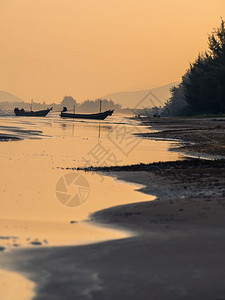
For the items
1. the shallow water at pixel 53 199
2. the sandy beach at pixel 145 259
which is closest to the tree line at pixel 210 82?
the shallow water at pixel 53 199

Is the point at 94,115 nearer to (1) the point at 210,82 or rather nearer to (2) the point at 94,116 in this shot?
(2) the point at 94,116

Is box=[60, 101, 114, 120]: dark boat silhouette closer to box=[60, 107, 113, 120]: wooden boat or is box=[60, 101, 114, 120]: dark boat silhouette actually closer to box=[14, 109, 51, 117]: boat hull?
box=[60, 107, 113, 120]: wooden boat

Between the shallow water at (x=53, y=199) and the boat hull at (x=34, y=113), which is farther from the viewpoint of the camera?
the boat hull at (x=34, y=113)

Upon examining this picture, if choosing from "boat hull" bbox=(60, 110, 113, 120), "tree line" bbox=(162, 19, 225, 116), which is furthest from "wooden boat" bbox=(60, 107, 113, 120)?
"tree line" bbox=(162, 19, 225, 116)

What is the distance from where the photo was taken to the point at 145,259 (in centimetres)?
795

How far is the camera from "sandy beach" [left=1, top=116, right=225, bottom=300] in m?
6.62

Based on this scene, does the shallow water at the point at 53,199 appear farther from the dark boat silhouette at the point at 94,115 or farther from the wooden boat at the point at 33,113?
the wooden boat at the point at 33,113

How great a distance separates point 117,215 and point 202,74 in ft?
293

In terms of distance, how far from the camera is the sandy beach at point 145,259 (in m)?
6.62

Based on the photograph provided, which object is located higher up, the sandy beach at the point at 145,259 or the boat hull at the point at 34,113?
the boat hull at the point at 34,113

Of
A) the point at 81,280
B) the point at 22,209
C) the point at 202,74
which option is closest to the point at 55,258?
the point at 81,280

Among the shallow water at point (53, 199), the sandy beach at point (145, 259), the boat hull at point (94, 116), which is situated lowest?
the shallow water at point (53, 199)

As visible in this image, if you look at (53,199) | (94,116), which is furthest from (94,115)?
(53,199)

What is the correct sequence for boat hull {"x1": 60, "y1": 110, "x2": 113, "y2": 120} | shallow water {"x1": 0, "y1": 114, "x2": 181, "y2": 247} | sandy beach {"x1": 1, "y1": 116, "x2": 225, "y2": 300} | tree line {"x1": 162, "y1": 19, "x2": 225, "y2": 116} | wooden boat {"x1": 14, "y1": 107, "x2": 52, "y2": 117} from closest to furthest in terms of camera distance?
sandy beach {"x1": 1, "y1": 116, "x2": 225, "y2": 300} → shallow water {"x1": 0, "y1": 114, "x2": 181, "y2": 247} → tree line {"x1": 162, "y1": 19, "x2": 225, "y2": 116} → boat hull {"x1": 60, "y1": 110, "x2": 113, "y2": 120} → wooden boat {"x1": 14, "y1": 107, "x2": 52, "y2": 117}
